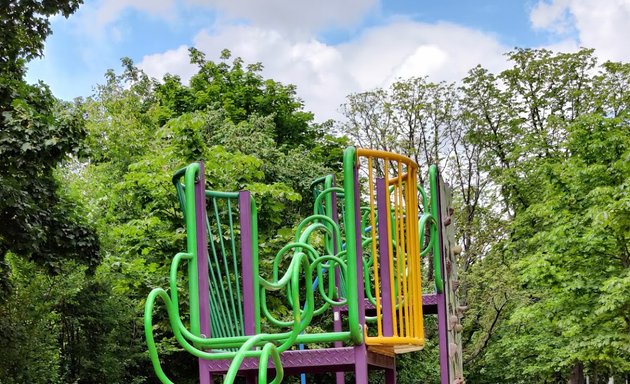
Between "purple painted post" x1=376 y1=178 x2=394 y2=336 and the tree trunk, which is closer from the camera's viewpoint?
"purple painted post" x1=376 y1=178 x2=394 y2=336

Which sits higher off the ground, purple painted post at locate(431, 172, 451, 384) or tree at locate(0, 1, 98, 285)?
tree at locate(0, 1, 98, 285)

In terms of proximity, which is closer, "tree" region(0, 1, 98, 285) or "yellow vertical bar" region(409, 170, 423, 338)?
"yellow vertical bar" region(409, 170, 423, 338)

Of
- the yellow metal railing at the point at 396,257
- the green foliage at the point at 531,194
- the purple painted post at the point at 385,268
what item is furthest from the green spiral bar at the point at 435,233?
the green foliage at the point at 531,194

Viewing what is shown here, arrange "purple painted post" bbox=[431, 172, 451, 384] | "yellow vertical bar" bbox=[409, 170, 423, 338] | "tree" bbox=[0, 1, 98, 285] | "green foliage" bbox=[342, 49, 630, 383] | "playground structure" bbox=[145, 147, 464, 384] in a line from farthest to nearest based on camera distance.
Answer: "green foliage" bbox=[342, 49, 630, 383] < "tree" bbox=[0, 1, 98, 285] < "purple painted post" bbox=[431, 172, 451, 384] < "yellow vertical bar" bbox=[409, 170, 423, 338] < "playground structure" bbox=[145, 147, 464, 384]

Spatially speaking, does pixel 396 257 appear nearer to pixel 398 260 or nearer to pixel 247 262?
pixel 398 260

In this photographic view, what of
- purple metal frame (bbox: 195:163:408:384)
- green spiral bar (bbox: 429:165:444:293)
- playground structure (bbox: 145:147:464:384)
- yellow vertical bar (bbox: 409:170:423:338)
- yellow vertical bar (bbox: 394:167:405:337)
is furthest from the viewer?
green spiral bar (bbox: 429:165:444:293)

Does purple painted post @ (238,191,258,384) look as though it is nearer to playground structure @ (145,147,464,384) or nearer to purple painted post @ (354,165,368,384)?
playground structure @ (145,147,464,384)

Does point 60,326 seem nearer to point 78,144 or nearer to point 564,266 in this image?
point 78,144

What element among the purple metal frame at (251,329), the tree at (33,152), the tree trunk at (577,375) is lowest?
the tree trunk at (577,375)

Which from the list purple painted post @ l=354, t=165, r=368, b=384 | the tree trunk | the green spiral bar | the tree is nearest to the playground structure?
purple painted post @ l=354, t=165, r=368, b=384

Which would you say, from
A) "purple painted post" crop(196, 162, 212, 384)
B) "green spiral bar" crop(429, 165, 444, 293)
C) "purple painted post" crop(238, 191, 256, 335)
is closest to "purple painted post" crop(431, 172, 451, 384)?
"green spiral bar" crop(429, 165, 444, 293)

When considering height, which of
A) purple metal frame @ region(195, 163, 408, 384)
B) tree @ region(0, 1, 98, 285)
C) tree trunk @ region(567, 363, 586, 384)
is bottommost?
tree trunk @ region(567, 363, 586, 384)

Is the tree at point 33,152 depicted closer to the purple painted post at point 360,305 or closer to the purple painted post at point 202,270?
the purple painted post at point 202,270

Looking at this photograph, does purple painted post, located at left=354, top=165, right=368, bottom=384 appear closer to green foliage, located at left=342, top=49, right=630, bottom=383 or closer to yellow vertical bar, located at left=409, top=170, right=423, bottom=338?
yellow vertical bar, located at left=409, top=170, right=423, bottom=338
